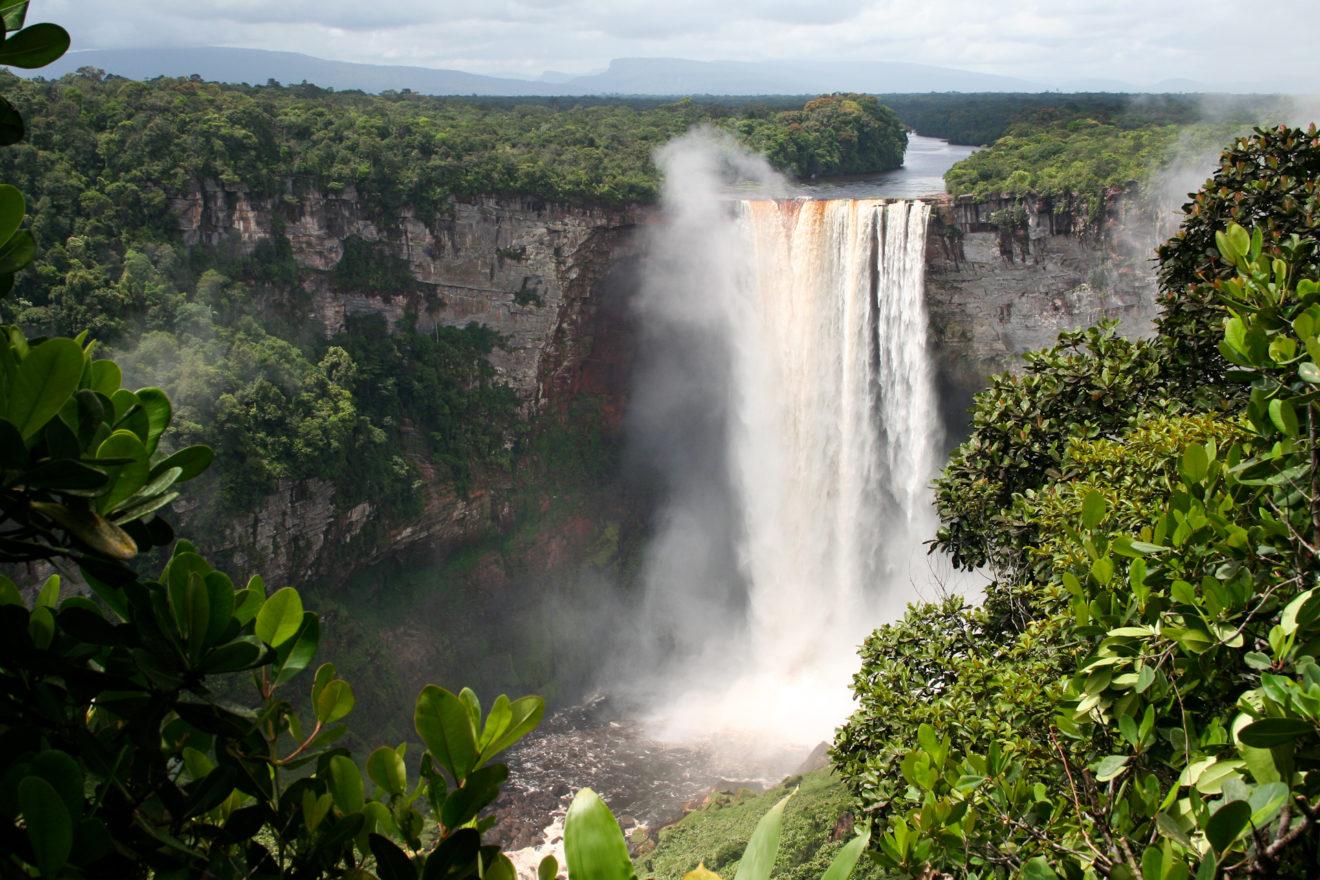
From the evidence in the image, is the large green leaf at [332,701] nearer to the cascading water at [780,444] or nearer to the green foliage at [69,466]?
the green foliage at [69,466]

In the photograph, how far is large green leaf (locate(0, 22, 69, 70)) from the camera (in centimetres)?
172

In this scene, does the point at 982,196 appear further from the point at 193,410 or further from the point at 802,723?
the point at 193,410

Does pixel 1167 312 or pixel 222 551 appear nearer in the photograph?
pixel 1167 312

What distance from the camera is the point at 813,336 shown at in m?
26.1

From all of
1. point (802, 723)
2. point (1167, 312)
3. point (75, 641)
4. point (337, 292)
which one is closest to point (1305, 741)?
point (75, 641)

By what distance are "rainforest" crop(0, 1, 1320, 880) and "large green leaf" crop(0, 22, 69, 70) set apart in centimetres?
3

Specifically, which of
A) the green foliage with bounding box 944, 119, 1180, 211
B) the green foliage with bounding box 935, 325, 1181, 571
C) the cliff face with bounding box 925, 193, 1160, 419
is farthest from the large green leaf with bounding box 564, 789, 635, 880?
the green foliage with bounding box 944, 119, 1180, 211

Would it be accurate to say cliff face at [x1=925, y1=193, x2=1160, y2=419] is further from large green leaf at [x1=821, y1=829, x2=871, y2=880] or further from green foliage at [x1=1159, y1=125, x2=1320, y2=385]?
large green leaf at [x1=821, y1=829, x2=871, y2=880]

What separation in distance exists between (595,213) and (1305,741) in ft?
86.9

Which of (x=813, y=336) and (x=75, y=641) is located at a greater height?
(x=75, y=641)

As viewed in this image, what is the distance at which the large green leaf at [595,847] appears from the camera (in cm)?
140

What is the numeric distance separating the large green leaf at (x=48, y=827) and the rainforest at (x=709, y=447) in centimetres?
41

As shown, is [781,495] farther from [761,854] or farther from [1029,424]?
[761,854]

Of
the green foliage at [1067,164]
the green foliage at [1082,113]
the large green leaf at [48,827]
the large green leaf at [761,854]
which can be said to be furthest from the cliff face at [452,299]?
the large green leaf at [761,854]
